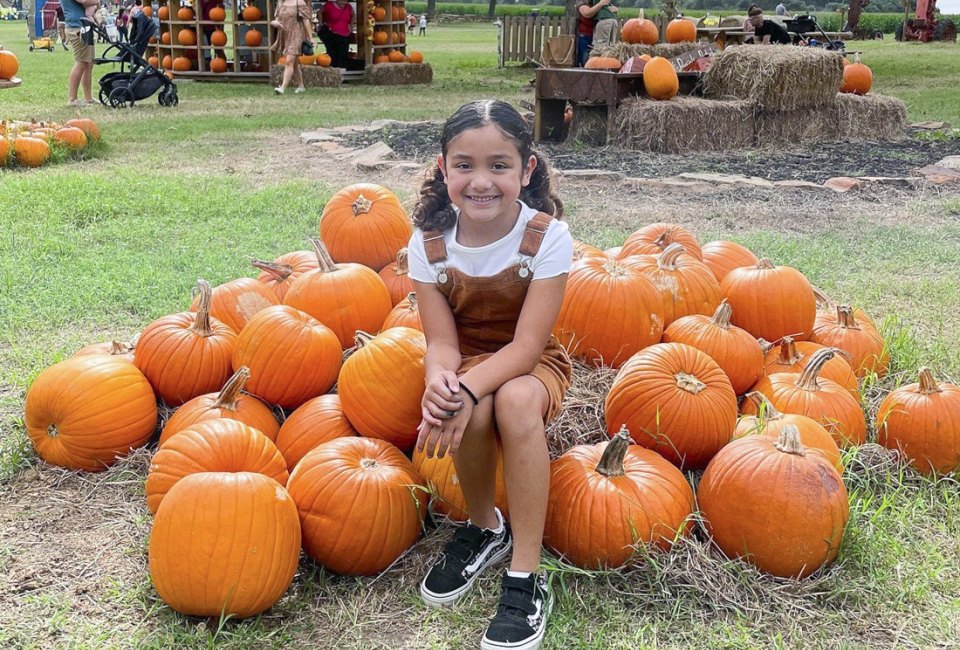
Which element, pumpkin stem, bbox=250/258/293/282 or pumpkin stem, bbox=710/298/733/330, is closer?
pumpkin stem, bbox=710/298/733/330

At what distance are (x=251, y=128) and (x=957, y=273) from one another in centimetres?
862

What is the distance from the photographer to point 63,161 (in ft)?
29.1

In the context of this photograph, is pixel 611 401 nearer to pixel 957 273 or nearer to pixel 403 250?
pixel 403 250

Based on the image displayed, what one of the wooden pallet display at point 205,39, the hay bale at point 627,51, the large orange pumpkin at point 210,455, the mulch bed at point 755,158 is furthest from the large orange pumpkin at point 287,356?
the wooden pallet display at point 205,39

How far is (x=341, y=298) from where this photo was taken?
343 cm

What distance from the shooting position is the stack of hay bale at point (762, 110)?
9656mm

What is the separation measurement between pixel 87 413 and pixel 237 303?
0.75m

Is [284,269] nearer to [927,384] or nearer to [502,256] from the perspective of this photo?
[502,256]

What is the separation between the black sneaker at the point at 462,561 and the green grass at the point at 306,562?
44mm

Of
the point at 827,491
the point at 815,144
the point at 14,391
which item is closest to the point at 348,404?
the point at 827,491

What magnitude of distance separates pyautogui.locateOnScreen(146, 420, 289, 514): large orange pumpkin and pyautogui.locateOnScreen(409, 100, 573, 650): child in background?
0.54 m

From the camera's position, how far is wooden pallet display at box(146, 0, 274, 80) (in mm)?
17906

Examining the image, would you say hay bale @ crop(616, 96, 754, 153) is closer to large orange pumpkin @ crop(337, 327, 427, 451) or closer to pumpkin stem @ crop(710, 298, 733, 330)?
pumpkin stem @ crop(710, 298, 733, 330)

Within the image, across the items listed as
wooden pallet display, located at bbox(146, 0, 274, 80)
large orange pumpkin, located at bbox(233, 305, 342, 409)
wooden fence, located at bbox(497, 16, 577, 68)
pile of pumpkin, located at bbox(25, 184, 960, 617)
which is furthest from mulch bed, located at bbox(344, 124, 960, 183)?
wooden fence, located at bbox(497, 16, 577, 68)
